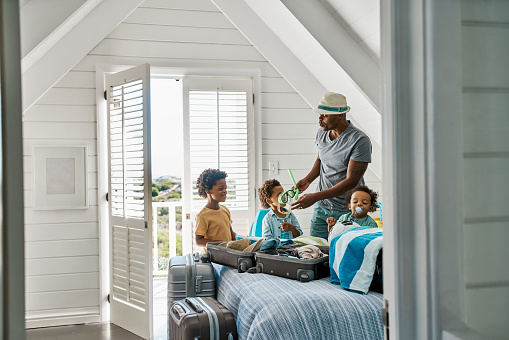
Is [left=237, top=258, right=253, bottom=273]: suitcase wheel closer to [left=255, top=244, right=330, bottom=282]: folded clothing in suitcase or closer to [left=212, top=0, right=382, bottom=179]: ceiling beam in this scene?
[left=255, top=244, right=330, bottom=282]: folded clothing in suitcase

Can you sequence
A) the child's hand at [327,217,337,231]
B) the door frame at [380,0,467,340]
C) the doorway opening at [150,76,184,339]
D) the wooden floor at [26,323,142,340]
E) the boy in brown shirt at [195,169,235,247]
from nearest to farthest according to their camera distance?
the door frame at [380,0,467,340] → the child's hand at [327,217,337,231] → the boy in brown shirt at [195,169,235,247] → the wooden floor at [26,323,142,340] → the doorway opening at [150,76,184,339]

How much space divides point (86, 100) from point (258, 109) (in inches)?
56.4

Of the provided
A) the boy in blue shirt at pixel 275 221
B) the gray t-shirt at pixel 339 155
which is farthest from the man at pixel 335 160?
the boy in blue shirt at pixel 275 221

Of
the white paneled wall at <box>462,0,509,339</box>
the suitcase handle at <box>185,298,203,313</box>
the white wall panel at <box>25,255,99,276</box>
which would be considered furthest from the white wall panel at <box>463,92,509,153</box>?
the white wall panel at <box>25,255,99,276</box>

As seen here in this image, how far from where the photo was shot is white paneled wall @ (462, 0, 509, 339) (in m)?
1.09

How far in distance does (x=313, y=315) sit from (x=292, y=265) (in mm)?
446

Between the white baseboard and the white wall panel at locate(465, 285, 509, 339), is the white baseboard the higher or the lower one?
the lower one

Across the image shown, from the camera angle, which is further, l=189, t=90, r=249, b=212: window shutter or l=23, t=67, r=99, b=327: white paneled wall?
l=189, t=90, r=249, b=212: window shutter

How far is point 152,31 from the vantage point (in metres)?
4.12

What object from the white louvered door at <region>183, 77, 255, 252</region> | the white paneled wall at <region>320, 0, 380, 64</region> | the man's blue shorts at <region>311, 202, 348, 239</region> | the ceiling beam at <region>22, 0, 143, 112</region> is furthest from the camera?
the white louvered door at <region>183, 77, 255, 252</region>

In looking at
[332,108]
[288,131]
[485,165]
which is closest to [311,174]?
[332,108]

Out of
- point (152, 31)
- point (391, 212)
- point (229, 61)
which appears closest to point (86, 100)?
point (152, 31)

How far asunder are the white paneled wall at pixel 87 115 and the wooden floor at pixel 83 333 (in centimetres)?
9

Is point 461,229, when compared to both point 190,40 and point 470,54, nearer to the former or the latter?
point 470,54
